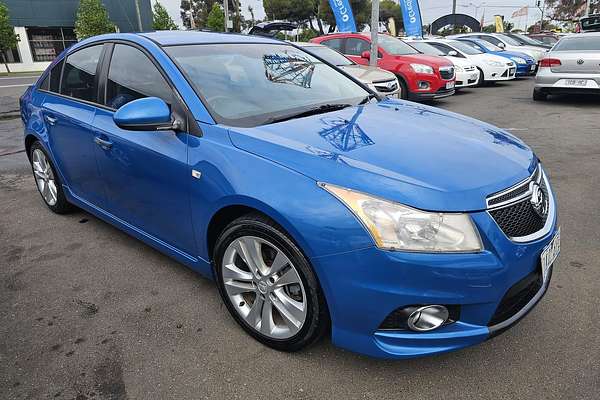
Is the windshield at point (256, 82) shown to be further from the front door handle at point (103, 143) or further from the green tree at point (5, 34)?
the green tree at point (5, 34)

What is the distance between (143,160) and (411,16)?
2324cm

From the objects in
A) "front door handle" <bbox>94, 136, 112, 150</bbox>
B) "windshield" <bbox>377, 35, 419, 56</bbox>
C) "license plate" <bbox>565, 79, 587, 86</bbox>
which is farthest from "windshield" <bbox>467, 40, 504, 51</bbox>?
"front door handle" <bbox>94, 136, 112, 150</bbox>

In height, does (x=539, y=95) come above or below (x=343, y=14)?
below

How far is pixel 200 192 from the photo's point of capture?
242cm

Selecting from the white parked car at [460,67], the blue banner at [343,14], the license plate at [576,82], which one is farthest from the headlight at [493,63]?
the blue banner at [343,14]

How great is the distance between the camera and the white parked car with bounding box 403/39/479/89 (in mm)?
12078

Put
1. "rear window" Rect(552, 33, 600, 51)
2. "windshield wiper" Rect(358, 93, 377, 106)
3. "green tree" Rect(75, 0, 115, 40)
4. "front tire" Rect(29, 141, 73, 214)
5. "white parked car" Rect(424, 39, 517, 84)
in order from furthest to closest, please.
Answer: "green tree" Rect(75, 0, 115, 40)
"white parked car" Rect(424, 39, 517, 84)
"rear window" Rect(552, 33, 600, 51)
"front tire" Rect(29, 141, 73, 214)
"windshield wiper" Rect(358, 93, 377, 106)

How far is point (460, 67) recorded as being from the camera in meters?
12.2

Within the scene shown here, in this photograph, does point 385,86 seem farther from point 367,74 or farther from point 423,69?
point 423,69

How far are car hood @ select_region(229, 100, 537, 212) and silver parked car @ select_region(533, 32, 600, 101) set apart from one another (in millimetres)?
7836

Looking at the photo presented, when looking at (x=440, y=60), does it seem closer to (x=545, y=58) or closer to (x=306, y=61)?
(x=545, y=58)

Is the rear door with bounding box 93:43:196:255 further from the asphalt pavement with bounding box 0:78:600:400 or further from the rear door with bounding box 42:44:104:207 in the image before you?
the asphalt pavement with bounding box 0:78:600:400

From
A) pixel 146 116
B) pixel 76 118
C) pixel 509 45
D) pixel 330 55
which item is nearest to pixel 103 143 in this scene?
pixel 76 118

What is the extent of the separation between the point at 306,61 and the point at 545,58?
8.05 meters
